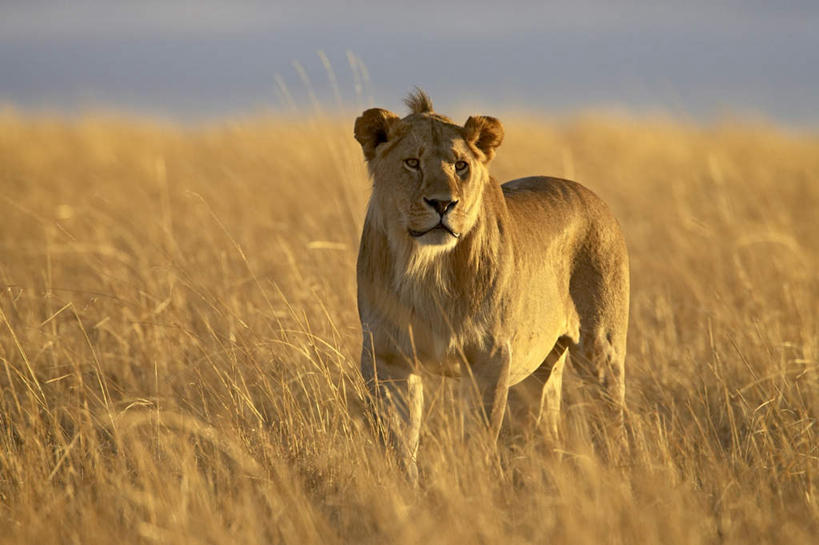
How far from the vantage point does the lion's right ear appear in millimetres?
4180

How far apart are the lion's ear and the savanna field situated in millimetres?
1168

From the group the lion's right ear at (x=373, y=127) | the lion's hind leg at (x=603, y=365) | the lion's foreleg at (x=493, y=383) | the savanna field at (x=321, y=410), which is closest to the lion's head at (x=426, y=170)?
the lion's right ear at (x=373, y=127)

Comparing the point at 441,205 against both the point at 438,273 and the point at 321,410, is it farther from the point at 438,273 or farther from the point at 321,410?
the point at 321,410

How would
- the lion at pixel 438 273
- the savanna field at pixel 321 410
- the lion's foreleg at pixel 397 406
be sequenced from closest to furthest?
the savanna field at pixel 321 410 → the lion at pixel 438 273 → the lion's foreleg at pixel 397 406

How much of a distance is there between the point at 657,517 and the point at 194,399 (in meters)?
2.60

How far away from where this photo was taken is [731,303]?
7355mm

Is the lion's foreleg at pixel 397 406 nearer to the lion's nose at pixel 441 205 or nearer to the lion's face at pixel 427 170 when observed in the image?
the lion's face at pixel 427 170

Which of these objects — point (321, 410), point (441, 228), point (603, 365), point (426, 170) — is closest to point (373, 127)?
point (426, 170)

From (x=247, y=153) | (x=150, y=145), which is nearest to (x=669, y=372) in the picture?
(x=247, y=153)

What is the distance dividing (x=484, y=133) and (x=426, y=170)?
1.40 feet

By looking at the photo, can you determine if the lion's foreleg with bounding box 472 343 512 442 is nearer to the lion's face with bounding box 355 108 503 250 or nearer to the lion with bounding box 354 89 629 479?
the lion with bounding box 354 89 629 479

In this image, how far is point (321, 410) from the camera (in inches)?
186

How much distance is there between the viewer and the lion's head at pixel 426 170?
154 inches

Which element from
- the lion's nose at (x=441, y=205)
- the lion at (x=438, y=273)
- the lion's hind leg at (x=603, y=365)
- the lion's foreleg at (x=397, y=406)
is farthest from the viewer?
the lion's hind leg at (x=603, y=365)
